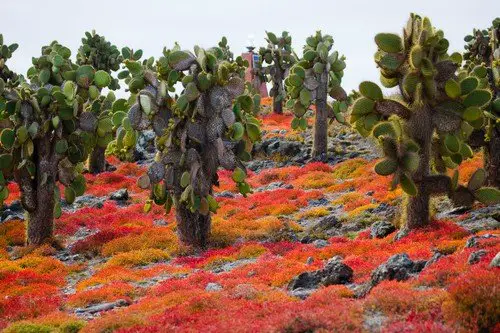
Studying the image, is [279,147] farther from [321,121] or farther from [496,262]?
[496,262]

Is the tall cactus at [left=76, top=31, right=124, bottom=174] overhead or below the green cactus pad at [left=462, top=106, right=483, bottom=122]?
overhead

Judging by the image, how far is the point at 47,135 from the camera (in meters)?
20.8

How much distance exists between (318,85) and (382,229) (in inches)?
746

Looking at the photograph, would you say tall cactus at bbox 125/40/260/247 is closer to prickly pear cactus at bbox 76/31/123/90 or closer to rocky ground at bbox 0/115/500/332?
rocky ground at bbox 0/115/500/332

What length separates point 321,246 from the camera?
60.2 ft

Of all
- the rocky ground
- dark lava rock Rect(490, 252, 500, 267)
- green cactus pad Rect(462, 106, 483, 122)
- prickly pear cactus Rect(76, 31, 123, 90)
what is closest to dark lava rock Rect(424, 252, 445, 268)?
the rocky ground

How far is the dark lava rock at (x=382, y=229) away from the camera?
18.4 meters

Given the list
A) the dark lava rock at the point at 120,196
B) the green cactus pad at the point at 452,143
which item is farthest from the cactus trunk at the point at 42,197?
the green cactus pad at the point at 452,143

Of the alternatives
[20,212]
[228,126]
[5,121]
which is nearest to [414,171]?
[228,126]

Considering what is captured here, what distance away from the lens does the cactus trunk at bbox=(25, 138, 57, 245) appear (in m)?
20.8

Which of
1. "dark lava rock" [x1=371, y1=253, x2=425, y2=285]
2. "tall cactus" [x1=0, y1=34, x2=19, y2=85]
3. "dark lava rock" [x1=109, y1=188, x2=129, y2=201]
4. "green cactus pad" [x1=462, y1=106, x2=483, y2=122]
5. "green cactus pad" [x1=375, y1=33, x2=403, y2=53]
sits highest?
"tall cactus" [x1=0, y1=34, x2=19, y2=85]

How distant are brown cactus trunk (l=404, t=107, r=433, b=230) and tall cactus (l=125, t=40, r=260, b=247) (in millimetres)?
5321

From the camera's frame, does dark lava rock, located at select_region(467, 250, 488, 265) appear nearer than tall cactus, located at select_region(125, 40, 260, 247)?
Yes

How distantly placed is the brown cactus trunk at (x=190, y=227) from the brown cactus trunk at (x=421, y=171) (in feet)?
22.6
